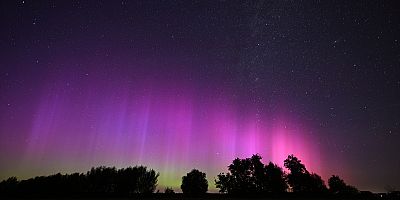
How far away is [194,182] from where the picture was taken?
93375 mm

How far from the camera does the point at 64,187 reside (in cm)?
10225

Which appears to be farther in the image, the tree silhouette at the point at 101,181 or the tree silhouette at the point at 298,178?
the tree silhouette at the point at 101,181

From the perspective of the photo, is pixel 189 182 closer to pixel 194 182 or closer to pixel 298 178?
pixel 194 182

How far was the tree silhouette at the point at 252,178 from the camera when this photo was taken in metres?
80.8

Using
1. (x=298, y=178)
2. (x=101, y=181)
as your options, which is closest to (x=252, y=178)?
(x=298, y=178)

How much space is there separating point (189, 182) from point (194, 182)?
178 centimetres

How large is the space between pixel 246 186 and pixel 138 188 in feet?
147

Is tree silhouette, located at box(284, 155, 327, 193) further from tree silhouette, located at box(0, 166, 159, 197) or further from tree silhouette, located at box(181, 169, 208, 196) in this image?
tree silhouette, located at box(0, 166, 159, 197)

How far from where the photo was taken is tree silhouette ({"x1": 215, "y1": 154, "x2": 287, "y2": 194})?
8075cm

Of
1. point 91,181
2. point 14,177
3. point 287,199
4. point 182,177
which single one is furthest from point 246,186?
point 14,177

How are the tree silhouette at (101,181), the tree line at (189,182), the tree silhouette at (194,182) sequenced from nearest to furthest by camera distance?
the tree line at (189,182) → the tree silhouette at (194,182) → the tree silhouette at (101,181)

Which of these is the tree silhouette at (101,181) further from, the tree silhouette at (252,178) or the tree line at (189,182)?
the tree silhouette at (252,178)

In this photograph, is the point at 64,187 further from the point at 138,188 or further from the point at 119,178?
the point at 138,188

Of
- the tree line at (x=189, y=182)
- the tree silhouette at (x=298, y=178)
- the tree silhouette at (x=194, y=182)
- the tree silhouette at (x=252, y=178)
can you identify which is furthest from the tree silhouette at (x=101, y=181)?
the tree silhouette at (x=298, y=178)
